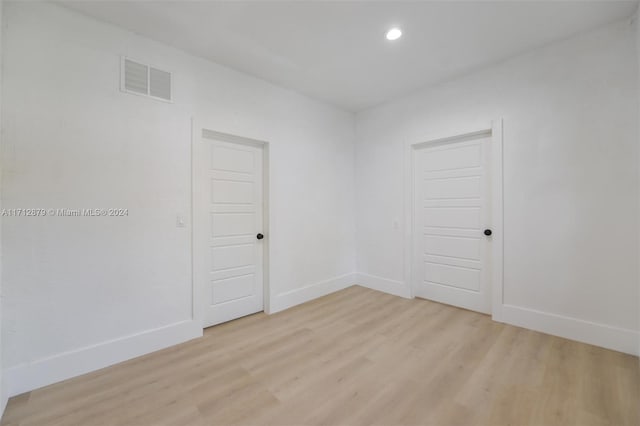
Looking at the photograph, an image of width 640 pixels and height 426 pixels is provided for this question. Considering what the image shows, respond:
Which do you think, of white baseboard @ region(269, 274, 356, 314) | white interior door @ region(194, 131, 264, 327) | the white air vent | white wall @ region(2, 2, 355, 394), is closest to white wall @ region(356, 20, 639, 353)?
white baseboard @ region(269, 274, 356, 314)

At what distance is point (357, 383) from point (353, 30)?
304 centimetres

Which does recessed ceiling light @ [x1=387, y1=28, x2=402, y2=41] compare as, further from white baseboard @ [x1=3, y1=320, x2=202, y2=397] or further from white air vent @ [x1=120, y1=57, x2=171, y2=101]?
white baseboard @ [x1=3, y1=320, x2=202, y2=397]

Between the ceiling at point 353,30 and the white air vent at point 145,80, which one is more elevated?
the ceiling at point 353,30

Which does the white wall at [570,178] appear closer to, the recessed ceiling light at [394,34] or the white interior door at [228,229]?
the recessed ceiling light at [394,34]

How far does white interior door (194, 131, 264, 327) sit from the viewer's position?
2.93 meters

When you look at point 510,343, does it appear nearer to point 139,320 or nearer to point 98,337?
point 139,320

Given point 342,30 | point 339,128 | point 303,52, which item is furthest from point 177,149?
point 339,128

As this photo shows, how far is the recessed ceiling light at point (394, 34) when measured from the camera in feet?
8.11

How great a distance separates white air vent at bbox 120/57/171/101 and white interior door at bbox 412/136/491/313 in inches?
128

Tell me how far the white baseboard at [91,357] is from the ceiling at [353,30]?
2.81m

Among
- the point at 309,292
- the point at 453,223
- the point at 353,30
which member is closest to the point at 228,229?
the point at 309,292

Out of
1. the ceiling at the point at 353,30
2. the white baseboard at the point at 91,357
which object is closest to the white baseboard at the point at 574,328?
the ceiling at the point at 353,30

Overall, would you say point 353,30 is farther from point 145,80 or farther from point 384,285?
point 384,285

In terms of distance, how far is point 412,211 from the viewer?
153 inches
